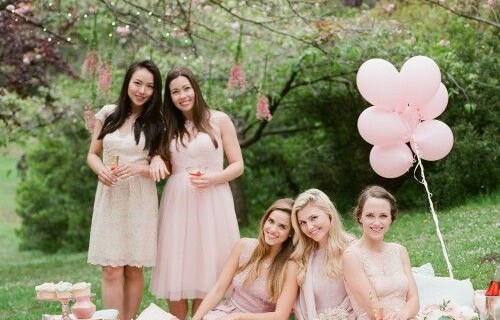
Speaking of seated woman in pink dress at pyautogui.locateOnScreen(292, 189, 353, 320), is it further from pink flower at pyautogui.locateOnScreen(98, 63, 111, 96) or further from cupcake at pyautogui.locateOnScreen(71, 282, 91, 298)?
pink flower at pyautogui.locateOnScreen(98, 63, 111, 96)

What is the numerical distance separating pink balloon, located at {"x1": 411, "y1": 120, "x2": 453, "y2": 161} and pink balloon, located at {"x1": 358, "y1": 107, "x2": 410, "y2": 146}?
114 mm

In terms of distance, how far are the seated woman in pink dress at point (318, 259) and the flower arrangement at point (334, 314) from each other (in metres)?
0.06

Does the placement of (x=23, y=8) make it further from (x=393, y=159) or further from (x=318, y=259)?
(x=318, y=259)

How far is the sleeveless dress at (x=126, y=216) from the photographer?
616 cm

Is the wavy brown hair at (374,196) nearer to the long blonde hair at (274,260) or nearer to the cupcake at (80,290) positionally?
the long blonde hair at (274,260)

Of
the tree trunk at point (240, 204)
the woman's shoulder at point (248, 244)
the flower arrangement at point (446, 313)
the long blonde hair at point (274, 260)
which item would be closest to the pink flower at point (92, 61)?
the woman's shoulder at point (248, 244)

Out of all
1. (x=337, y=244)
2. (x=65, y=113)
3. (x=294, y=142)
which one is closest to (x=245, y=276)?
(x=337, y=244)

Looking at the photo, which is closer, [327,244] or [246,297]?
[327,244]

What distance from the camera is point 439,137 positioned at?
6.71 metres

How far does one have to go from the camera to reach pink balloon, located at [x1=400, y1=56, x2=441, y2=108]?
6441 mm

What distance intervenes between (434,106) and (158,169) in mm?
1959

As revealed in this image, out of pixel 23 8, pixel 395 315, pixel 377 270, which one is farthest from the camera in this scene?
pixel 23 8

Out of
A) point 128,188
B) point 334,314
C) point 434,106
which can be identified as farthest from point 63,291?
point 434,106

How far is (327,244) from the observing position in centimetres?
573
